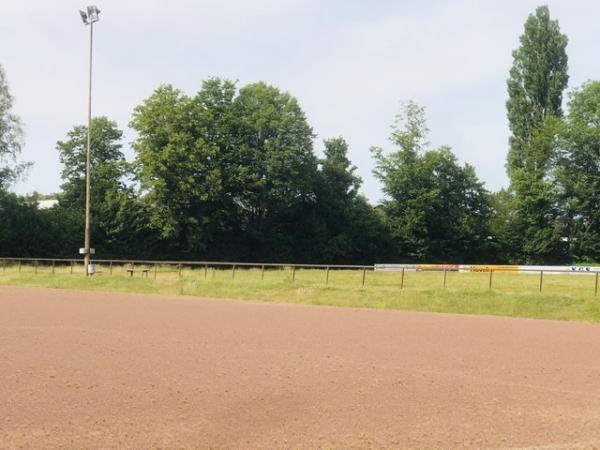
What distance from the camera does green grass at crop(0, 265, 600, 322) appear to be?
23094mm

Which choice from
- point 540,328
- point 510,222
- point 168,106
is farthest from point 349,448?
point 510,222

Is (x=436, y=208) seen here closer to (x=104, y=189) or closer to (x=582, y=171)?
(x=582, y=171)

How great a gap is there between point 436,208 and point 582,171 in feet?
46.6

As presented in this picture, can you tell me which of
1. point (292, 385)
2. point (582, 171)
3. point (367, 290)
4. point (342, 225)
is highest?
point (582, 171)

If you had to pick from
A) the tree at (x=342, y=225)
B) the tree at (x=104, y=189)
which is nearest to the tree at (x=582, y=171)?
the tree at (x=342, y=225)

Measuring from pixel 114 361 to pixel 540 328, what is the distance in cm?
1210

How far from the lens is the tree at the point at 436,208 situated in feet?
218

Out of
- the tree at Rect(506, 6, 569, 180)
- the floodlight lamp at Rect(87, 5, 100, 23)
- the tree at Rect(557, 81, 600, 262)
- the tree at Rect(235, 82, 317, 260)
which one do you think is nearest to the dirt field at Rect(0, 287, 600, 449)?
the floodlight lamp at Rect(87, 5, 100, 23)

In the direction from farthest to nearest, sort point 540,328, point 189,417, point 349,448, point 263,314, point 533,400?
point 263,314 < point 540,328 < point 533,400 < point 189,417 < point 349,448

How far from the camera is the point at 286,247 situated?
206 feet

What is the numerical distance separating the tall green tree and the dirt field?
48.4 metres

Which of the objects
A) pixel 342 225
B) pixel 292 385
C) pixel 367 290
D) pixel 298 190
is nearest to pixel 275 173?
pixel 298 190

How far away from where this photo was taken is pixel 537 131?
63.4 m

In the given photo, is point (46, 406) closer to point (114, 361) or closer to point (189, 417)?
point (189, 417)
